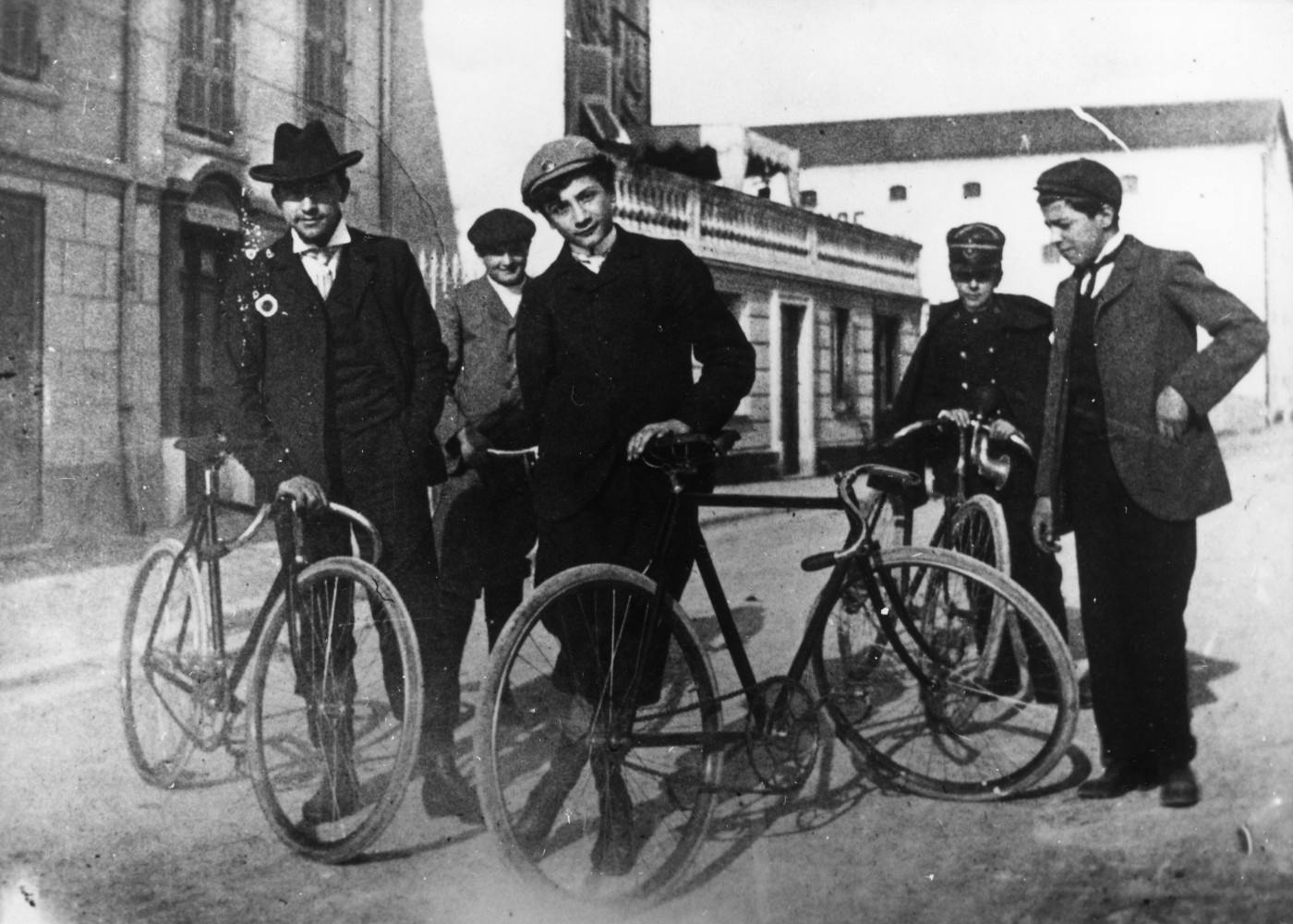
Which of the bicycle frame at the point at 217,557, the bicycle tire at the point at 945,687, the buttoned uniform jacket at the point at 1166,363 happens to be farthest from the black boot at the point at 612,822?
the buttoned uniform jacket at the point at 1166,363

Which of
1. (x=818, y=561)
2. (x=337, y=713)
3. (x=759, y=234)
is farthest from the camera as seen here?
(x=759, y=234)

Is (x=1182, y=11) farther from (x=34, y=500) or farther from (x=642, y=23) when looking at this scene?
(x=34, y=500)

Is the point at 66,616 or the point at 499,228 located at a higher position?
the point at 499,228

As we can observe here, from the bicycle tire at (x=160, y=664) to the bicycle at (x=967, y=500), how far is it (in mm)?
2050

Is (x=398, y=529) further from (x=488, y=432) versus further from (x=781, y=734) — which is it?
(x=781, y=734)

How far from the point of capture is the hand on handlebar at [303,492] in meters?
3.02

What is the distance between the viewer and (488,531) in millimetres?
3459

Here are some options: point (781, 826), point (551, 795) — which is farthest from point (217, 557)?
point (781, 826)

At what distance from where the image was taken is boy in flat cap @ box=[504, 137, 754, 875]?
2.95m

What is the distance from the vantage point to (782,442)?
337 centimetres

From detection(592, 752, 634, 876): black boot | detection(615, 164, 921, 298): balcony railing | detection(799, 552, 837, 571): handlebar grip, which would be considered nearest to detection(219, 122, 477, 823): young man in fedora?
detection(592, 752, 634, 876): black boot

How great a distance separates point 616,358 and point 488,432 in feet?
2.13

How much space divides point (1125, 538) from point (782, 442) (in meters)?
1.01

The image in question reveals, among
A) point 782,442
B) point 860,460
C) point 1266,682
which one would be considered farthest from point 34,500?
point 1266,682
